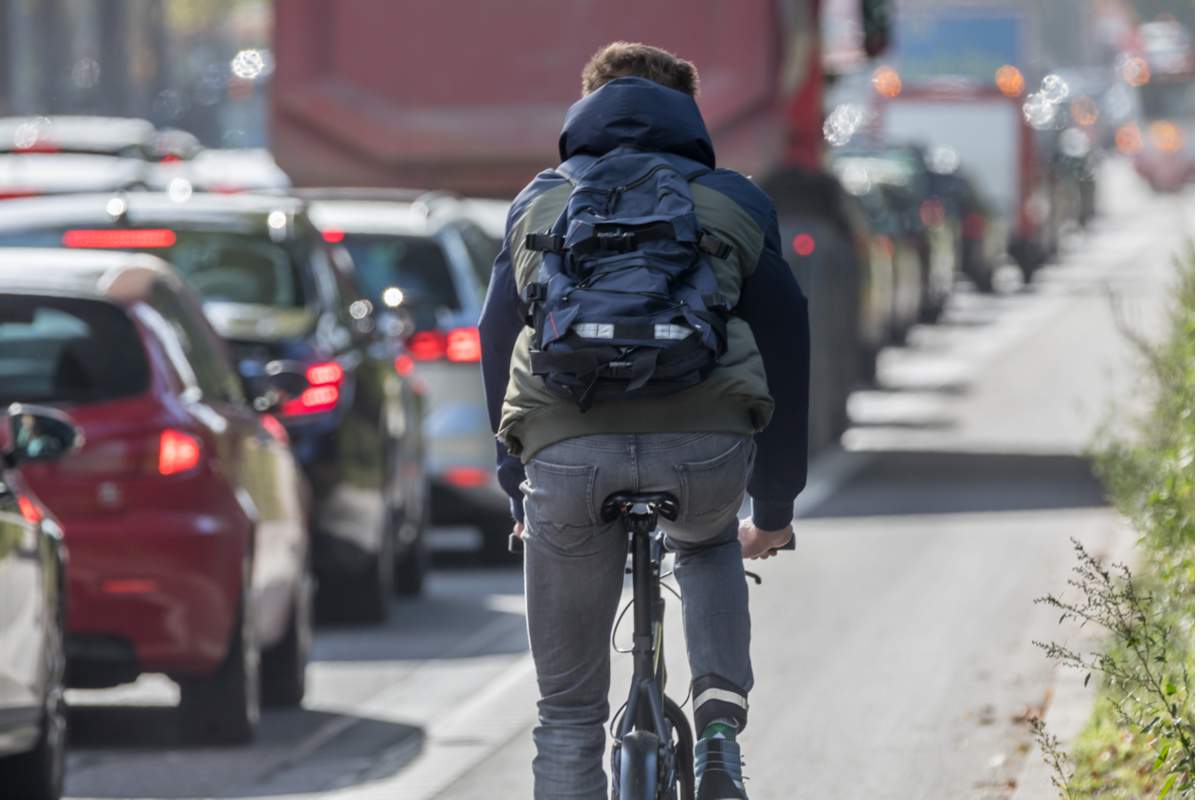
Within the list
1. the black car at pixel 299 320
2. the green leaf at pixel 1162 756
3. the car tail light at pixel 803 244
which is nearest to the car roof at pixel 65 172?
the car tail light at pixel 803 244

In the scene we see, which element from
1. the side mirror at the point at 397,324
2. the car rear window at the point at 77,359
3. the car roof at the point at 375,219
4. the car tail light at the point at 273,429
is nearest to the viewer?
the car rear window at the point at 77,359

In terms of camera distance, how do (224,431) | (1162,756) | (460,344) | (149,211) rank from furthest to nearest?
(460,344), (149,211), (224,431), (1162,756)

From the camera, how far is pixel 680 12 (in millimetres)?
18750

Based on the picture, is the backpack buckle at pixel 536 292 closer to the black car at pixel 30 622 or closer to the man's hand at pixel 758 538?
the man's hand at pixel 758 538

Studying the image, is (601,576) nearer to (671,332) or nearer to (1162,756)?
(671,332)

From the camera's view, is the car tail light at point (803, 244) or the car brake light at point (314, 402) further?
the car tail light at point (803, 244)

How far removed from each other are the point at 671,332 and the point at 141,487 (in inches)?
166

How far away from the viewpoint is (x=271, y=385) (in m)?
10.9

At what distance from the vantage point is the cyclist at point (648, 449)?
5.75m

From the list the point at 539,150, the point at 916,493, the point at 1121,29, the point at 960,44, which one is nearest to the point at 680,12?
the point at 539,150

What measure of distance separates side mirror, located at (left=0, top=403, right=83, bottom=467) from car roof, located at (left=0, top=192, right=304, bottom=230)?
443 cm

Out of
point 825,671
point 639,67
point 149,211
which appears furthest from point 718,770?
point 149,211

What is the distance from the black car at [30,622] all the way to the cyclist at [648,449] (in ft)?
7.39

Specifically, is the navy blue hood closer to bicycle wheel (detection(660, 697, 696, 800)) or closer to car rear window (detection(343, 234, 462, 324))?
bicycle wheel (detection(660, 697, 696, 800))
